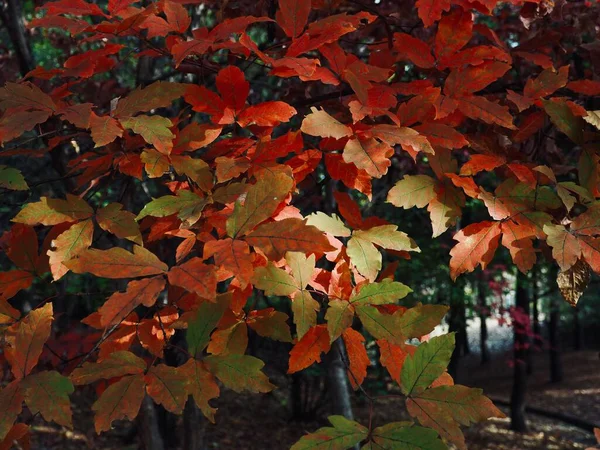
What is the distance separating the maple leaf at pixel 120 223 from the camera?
1.16m

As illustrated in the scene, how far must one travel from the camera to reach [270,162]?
1215 mm

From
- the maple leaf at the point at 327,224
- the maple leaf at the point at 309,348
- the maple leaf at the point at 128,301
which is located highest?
the maple leaf at the point at 327,224

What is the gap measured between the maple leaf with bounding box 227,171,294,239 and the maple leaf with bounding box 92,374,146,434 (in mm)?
288

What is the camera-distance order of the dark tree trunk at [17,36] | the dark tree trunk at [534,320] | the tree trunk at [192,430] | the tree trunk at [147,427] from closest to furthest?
the tree trunk at [147,427], the dark tree trunk at [17,36], the tree trunk at [192,430], the dark tree trunk at [534,320]

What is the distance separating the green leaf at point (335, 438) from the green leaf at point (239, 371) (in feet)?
0.34

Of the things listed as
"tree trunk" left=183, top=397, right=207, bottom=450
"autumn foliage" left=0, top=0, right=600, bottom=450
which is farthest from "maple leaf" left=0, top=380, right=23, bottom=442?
"tree trunk" left=183, top=397, right=207, bottom=450

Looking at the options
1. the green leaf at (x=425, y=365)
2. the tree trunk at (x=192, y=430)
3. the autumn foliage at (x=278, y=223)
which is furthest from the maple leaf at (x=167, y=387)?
the tree trunk at (x=192, y=430)

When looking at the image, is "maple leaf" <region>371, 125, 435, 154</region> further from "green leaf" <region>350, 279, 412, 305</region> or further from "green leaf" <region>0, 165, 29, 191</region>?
"green leaf" <region>0, 165, 29, 191</region>

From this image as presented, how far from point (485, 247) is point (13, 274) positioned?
1.00 metres

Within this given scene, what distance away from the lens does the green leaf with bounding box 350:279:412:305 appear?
103 cm

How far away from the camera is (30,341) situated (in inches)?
40.5

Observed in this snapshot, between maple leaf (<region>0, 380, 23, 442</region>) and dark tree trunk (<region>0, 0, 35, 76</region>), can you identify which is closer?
maple leaf (<region>0, 380, 23, 442</region>)

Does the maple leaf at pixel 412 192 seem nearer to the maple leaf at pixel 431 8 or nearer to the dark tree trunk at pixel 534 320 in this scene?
the maple leaf at pixel 431 8

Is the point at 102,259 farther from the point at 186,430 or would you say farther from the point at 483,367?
the point at 483,367
